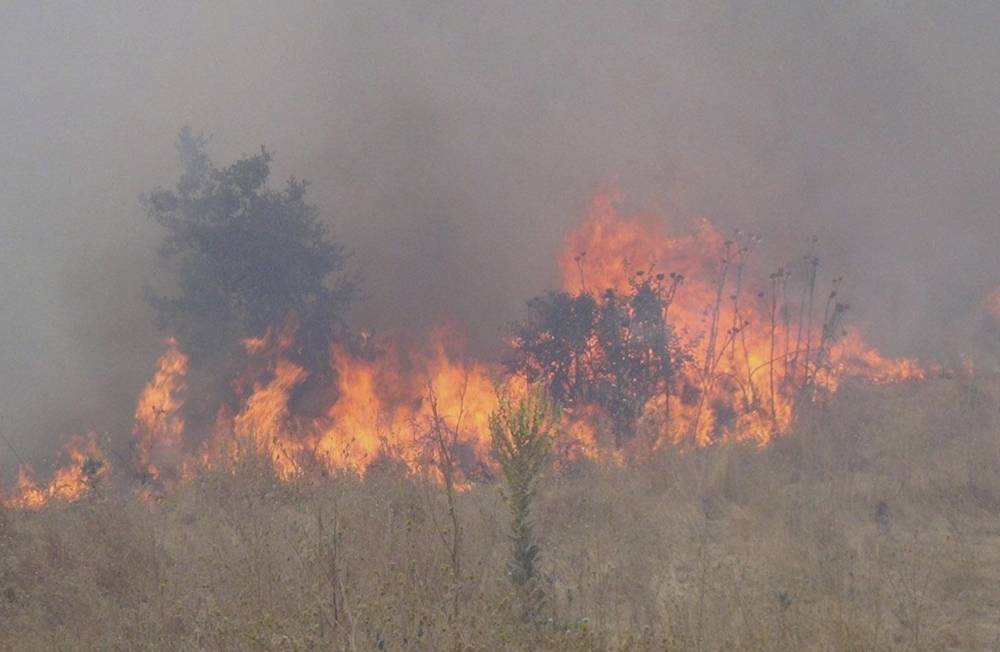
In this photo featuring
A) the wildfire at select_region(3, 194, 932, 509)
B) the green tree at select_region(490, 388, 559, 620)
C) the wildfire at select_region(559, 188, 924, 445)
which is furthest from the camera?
the wildfire at select_region(559, 188, 924, 445)

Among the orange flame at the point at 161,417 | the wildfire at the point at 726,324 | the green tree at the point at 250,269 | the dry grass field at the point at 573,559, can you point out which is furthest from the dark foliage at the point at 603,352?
the orange flame at the point at 161,417

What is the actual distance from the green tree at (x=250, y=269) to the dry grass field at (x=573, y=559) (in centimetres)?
703

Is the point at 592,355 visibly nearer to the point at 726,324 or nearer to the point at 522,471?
the point at 726,324

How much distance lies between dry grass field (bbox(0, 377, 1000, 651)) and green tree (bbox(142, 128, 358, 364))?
703 centimetres

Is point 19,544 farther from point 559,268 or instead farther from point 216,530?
point 559,268

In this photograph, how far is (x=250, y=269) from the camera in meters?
17.0

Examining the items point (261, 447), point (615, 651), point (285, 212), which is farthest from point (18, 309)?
point (615, 651)

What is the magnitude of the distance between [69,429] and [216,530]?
12.6 metres

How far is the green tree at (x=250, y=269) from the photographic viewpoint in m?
17.0

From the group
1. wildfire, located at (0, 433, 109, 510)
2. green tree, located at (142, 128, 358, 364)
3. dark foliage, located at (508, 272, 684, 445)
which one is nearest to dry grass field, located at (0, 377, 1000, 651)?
wildfire, located at (0, 433, 109, 510)

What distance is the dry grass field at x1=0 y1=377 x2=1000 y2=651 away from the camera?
4973 mm

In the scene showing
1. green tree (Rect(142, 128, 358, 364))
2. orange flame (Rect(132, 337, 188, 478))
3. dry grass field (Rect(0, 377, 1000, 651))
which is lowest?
dry grass field (Rect(0, 377, 1000, 651))

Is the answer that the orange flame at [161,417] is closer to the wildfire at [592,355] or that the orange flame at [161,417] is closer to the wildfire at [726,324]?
the wildfire at [592,355]

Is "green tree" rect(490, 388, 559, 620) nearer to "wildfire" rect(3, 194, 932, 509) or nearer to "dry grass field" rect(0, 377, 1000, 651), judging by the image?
"dry grass field" rect(0, 377, 1000, 651)
